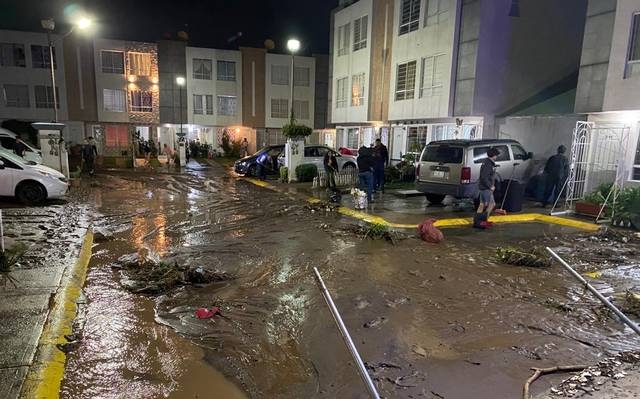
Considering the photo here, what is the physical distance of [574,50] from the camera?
20.1 m

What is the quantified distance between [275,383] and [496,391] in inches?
79.2

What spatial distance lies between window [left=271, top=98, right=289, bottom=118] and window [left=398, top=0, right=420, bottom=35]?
766 inches

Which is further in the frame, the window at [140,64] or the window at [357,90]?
the window at [140,64]

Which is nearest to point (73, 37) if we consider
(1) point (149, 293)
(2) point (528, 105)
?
(2) point (528, 105)

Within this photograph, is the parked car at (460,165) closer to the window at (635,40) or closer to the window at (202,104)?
the window at (635,40)

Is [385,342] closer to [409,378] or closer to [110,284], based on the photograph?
[409,378]

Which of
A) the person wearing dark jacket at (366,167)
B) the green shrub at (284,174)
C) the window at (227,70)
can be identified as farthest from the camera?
the window at (227,70)

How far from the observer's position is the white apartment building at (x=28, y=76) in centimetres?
3469

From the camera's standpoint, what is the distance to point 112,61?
37.0m

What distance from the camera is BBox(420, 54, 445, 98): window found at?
65.9ft

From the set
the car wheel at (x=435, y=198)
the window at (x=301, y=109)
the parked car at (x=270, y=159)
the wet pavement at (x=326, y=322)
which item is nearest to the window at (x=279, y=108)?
the window at (x=301, y=109)

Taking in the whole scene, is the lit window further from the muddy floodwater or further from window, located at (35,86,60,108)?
the muddy floodwater

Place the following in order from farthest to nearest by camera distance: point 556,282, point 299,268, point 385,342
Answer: point 299,268 → point 556,282 → point 385,342

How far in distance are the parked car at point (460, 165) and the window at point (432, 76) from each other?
25.2ft
